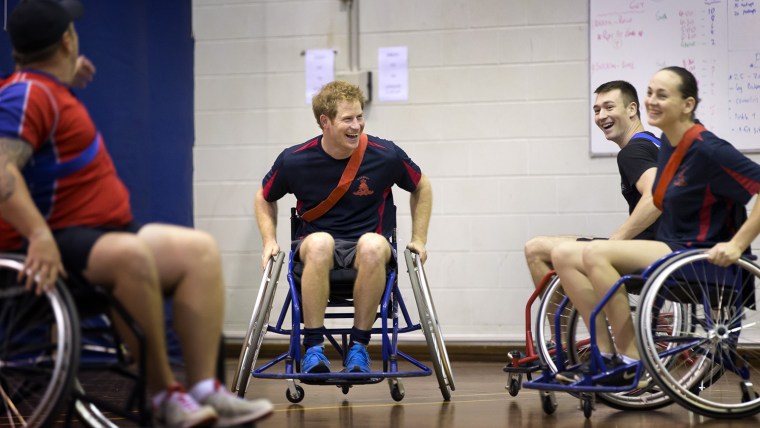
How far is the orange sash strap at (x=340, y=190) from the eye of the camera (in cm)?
364

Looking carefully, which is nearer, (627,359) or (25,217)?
(25,217)

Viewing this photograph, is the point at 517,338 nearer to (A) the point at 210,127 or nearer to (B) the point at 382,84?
(B) the point at 382,84

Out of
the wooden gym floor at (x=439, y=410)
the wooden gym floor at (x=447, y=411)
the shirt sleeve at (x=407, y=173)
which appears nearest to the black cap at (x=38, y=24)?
the wooden gym floor at (x=439, y=410)

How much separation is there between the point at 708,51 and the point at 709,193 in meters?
1.90

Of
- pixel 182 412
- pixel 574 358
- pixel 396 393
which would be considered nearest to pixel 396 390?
pixel 396 393

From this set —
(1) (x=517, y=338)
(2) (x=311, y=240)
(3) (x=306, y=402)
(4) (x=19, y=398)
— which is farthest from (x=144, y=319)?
(1) (x=517, y=338)

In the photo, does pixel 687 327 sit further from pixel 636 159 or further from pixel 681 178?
pixel 636 159

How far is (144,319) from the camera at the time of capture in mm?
2074

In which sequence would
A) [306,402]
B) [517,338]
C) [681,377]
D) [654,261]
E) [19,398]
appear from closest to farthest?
[19,398], [654,261], [681,377], [306,402], [517,338]

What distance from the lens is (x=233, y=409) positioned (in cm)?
210

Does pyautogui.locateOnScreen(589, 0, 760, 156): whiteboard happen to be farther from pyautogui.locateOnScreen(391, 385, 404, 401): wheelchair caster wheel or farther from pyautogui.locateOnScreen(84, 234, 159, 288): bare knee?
pyautogui.locateOnScreen(84, 234, 159, 288): bare knee

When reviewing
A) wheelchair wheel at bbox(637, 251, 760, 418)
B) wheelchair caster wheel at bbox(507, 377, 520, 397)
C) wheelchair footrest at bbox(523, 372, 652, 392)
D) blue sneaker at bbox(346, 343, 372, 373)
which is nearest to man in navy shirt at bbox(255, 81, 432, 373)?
blue sneaker at bbox(346, 343, 372, 373)

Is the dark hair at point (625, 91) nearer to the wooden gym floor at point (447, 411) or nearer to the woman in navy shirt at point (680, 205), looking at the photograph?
the woman in navy shirt at point (680, 205)

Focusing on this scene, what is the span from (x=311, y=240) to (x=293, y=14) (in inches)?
78.4
